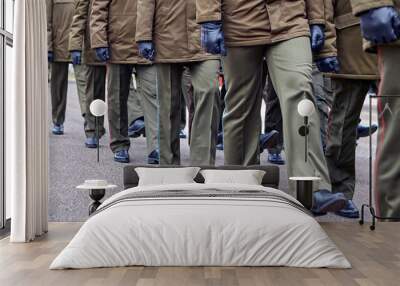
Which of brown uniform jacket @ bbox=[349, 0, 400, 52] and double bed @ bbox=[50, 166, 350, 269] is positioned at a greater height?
brown uniform jacket @ bbox=[349, 0, 400, 52]

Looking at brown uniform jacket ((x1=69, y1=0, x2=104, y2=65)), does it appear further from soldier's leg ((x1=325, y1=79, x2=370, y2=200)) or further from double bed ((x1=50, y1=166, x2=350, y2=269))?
double bed ((x1=50, y1=166, x2=350, y2=269))

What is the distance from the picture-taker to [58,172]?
15.0 ft

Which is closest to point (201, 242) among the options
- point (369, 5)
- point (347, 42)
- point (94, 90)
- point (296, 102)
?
point (296, 102)

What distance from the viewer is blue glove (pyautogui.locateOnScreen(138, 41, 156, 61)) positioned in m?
4.53

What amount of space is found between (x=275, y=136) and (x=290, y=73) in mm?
477

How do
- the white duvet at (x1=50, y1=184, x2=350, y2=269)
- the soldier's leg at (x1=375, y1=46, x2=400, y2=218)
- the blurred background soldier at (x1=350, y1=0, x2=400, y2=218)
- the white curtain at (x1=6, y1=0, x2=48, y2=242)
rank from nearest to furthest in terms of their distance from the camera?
1. the white duvet at (x1=50, y1=184, x2=350, y2=269)
2. the white curtain at (x1=6, y1=0, x2=48, y2=242)
3. the blurred background soldier at (x1=350, y1=0, x2=400, y2=218)
4. the soldier's leg at (x1=375, y1=46, x2=400, y2=218)

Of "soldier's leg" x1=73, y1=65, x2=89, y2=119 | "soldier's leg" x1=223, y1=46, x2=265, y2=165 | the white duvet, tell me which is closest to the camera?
the white duvet

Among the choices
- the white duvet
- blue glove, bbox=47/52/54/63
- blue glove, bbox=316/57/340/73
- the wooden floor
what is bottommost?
the wooden floor

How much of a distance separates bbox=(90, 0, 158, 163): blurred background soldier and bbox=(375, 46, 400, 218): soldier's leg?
1624 mm

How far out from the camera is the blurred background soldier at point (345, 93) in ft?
14.3

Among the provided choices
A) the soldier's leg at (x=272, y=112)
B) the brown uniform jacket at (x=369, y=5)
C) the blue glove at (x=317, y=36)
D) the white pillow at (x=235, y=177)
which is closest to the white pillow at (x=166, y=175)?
the white pillow at (x=235, y=177)

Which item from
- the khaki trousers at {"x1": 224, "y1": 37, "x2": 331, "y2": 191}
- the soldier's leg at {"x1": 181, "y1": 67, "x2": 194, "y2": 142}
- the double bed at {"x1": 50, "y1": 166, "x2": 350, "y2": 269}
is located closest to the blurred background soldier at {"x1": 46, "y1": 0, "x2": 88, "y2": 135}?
the soldier's leg at {"x1": 181, "y1": 67, "x2": 194, "y2": 142}

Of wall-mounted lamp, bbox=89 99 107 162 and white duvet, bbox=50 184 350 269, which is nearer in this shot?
white duvet, bbox=50 184 350 269

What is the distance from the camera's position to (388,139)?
416 cm
